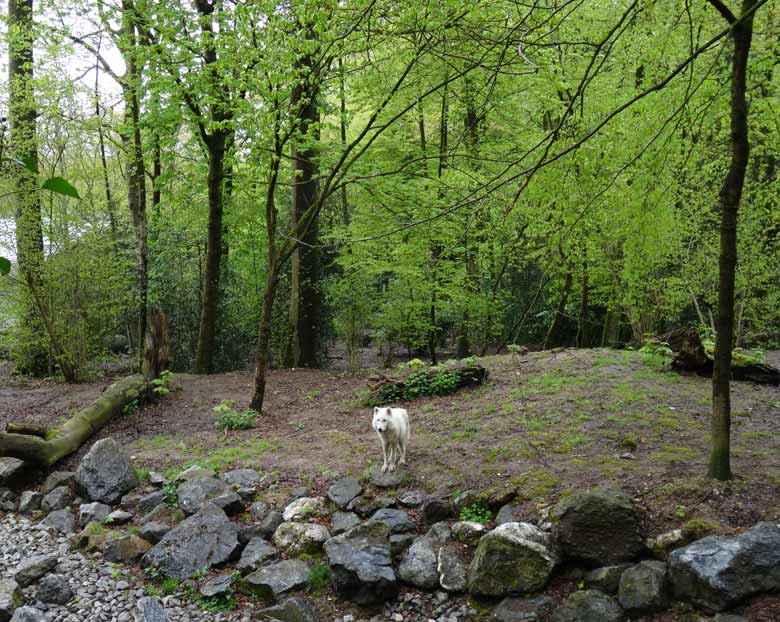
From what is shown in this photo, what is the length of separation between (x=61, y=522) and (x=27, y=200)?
7655 mm

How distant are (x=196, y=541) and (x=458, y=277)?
953 cm

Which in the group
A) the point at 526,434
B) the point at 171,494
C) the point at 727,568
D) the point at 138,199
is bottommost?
the point at 171,494

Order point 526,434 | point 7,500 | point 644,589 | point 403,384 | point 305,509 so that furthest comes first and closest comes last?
point 403,384 → point 526,434 → point 7,500 → point 305,509 → point 644,589

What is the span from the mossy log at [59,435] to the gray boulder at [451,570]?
5234 mm

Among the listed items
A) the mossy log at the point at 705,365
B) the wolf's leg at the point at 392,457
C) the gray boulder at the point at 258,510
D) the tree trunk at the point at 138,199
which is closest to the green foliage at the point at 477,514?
the wolf's leg at the point at 392,457

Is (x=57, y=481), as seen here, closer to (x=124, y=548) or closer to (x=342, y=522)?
(x=124, y=548)

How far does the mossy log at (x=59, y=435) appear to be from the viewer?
7.00 metres

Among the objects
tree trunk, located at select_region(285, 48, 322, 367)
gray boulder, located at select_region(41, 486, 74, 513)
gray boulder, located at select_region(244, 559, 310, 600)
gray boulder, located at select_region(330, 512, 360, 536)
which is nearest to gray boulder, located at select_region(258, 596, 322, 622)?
gray boulder, located at select_region(244, 559, 310, 600)

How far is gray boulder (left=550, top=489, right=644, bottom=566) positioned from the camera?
419 centimetres

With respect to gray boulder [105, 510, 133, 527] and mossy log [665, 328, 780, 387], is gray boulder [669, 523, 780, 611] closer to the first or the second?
gray boulder [105, 510, 133, 527]

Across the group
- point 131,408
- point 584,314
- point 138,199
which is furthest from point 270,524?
point 138,199

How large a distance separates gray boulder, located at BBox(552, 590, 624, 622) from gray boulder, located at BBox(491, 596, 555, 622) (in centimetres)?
9

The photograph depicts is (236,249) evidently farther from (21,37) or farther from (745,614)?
(745,614)

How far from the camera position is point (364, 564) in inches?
183
